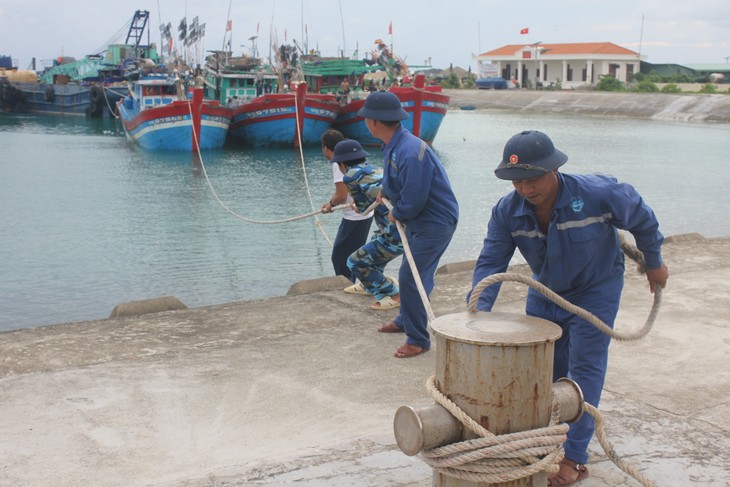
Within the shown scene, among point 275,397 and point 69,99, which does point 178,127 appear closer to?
point 69,99

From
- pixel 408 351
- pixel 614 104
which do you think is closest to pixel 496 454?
pixel 408 351

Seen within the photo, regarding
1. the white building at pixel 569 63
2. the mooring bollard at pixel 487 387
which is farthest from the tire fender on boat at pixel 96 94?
the mooring bollard at pixel 487 387

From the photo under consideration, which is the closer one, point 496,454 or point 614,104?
point 496,454

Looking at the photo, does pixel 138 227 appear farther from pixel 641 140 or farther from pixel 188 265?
pixel 641 140

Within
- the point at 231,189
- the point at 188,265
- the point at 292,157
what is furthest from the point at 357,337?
the point at 292,157

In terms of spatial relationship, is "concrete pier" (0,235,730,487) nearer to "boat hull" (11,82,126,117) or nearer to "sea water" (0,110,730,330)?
"sea water" (0,110,730,330)

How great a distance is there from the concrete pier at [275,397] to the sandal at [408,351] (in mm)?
46

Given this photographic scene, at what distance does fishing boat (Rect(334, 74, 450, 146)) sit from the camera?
116ft

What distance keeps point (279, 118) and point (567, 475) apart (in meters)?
33.0

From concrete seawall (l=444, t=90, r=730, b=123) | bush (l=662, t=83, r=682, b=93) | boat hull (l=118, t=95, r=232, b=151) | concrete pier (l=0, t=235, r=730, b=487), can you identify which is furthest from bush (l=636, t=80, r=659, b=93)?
concrete pier (l=0, t=235, r=730, b=487)

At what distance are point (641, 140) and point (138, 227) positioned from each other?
28.5 meters

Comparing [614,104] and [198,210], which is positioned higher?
[198,210]

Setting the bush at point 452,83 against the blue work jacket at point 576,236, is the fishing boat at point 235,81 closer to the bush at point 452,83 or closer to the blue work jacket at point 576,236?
the blue work jacket at point 576,236

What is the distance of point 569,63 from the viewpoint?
87500 mm
